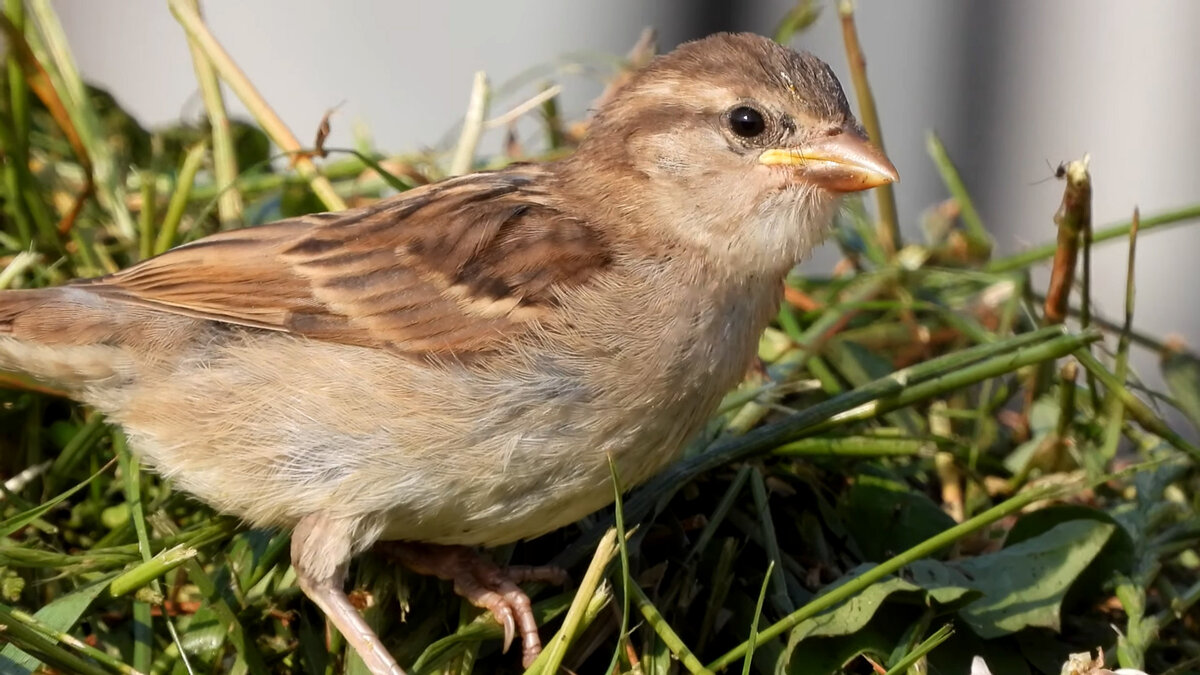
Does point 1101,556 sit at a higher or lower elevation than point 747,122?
lower

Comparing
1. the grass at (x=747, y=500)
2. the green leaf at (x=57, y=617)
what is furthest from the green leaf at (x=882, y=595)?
the green leaf at (x=57, y=617)

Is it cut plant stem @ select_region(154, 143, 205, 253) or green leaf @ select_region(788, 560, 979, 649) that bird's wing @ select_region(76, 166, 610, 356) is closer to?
cut plant stem @ select_region(154, 143, 205, 253)

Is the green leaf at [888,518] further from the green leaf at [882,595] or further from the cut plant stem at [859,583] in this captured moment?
the cut plant stem at [859,583]

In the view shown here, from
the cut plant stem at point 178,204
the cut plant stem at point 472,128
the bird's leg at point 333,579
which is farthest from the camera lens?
the cut plant stem at point 472,128

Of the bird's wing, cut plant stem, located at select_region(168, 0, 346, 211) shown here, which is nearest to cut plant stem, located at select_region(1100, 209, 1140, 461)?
the bird's wing

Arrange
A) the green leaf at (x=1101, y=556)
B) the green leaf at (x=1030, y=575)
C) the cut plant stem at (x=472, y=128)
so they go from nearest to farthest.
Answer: the green leaf at (x=1030, y=575)
the green leaf at (x=1101, y=556)
the cut plant stem at (x=472, y=128)

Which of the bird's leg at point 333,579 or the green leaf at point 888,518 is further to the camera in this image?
the green leaf at point 888,518

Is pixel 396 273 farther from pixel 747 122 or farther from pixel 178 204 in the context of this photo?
pixel 747 122

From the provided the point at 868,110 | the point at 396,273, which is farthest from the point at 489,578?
the point at 868,110
